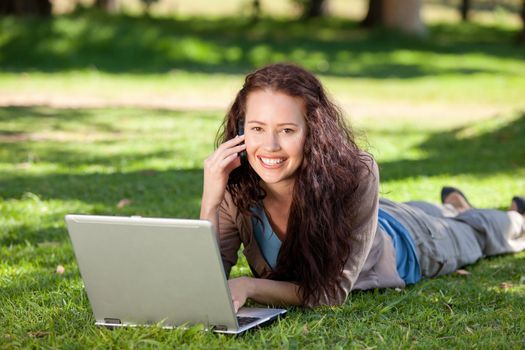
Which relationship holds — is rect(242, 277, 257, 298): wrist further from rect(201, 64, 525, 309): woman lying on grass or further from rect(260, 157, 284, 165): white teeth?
rect(260, 157, 284, 165): white teeth

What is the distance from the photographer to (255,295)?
435 centimetres

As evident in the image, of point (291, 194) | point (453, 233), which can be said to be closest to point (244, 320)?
point (291, 194)

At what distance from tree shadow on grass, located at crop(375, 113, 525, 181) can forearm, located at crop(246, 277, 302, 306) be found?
14.1 ft

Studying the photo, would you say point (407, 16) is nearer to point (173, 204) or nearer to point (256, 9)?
point (256, 9)

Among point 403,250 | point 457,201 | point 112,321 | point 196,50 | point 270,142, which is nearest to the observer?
point 112,321

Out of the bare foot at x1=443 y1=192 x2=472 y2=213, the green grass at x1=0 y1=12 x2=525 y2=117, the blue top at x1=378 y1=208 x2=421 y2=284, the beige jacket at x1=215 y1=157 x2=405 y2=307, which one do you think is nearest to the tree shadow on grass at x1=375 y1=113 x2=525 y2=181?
the bare foot at x1=443 y1=192 x2=472 y2=213

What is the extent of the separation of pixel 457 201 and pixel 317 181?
2510mm

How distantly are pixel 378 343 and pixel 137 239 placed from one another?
3.42 ft

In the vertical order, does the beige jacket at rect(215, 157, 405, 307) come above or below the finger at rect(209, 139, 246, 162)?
below

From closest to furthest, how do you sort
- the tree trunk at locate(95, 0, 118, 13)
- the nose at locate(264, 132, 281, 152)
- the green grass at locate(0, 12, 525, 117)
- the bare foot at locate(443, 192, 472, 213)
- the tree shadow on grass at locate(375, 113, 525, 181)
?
the nose at locate(264, 132, 281, 152) < the bare foot at locate(443, 192, 472, 213) < the tree shadow on grass at locate(375, 113, 525, 181) < the green grass at locate(0, 12, 525, 117) < the tree trunk at locate(95, 0, 118, 13)

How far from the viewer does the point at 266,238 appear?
4570mm

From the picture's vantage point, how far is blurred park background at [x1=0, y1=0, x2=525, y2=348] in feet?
14.1

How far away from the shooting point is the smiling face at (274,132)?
415cm

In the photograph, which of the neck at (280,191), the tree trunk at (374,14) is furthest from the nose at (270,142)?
the tree trunk at (374,14)
